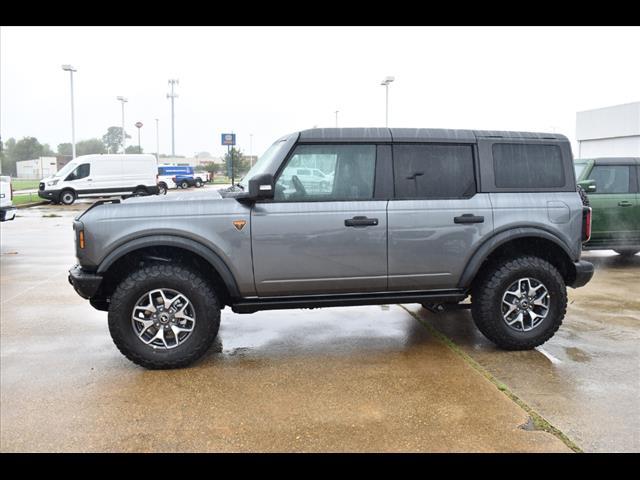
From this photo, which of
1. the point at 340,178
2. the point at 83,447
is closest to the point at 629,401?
the point at 340,178

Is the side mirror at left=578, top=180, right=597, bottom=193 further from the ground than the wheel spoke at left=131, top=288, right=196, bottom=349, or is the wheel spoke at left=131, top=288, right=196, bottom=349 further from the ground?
the side mirror at left=578, top=180, right=597, bottom=193

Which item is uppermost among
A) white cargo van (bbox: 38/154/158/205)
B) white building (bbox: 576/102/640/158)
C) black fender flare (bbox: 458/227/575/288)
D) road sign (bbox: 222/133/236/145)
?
white building (bbox: 576/102/640/158)

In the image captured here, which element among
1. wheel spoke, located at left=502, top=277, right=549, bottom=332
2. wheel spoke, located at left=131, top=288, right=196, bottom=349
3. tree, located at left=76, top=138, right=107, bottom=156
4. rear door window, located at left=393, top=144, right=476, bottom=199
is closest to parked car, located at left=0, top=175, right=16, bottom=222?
wheel spoke, located at left=131, top=288, right=196, bottom=349

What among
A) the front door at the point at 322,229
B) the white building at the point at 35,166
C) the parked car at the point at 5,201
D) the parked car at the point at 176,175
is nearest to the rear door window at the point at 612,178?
the front door at the point at 322,229

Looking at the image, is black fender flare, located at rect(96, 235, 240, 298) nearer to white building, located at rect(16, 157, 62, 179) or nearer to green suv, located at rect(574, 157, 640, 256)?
green suv, located at rect(574, 157, 640, 256)

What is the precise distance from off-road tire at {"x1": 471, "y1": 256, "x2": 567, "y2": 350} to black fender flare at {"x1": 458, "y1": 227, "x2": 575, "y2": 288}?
0.17 meters

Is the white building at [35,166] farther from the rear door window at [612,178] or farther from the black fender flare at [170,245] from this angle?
the black fender flare at [170,245]

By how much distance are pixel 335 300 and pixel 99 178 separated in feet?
76.0

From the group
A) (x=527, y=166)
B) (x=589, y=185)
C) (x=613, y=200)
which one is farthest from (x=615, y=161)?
(x=527, y=166)

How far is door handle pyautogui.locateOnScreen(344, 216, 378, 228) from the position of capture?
452 cm

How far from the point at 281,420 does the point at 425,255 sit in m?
1.92

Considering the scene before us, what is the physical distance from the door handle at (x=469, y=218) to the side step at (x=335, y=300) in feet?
2.06

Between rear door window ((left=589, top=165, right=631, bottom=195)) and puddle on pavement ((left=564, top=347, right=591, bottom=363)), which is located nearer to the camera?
puddle on pavement ((left=564, top=347, right=591, bottom=363))

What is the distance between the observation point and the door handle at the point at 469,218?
4.68m
